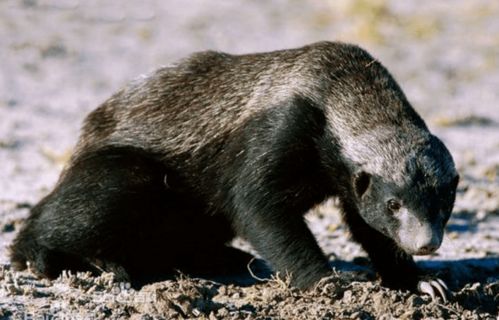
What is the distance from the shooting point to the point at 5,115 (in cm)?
1227

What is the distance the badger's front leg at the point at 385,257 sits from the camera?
7.12m

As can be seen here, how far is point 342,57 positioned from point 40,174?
4574 millimetres

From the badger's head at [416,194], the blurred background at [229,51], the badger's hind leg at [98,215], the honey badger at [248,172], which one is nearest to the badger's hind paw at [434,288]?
the honey badger at [248,172]

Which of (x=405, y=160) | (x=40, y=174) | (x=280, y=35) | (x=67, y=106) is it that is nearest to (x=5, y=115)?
(x=67, y=106)

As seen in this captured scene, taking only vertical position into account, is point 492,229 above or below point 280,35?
below

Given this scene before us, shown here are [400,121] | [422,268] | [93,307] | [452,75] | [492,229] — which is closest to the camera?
[93,307]

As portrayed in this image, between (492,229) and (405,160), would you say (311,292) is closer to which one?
(405,160)

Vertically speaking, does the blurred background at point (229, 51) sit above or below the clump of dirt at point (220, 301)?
above

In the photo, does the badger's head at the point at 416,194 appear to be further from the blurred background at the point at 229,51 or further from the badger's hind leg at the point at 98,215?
the blurred background at the point at 229,51

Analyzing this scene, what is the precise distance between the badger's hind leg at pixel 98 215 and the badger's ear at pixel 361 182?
1.52m

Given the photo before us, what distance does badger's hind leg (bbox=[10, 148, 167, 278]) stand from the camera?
7.12 m

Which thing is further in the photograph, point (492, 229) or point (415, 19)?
point (415, 19)

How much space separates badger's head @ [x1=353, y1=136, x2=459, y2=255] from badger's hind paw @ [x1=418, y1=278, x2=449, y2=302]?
64cm

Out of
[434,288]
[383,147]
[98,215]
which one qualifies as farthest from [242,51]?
[383,147]
